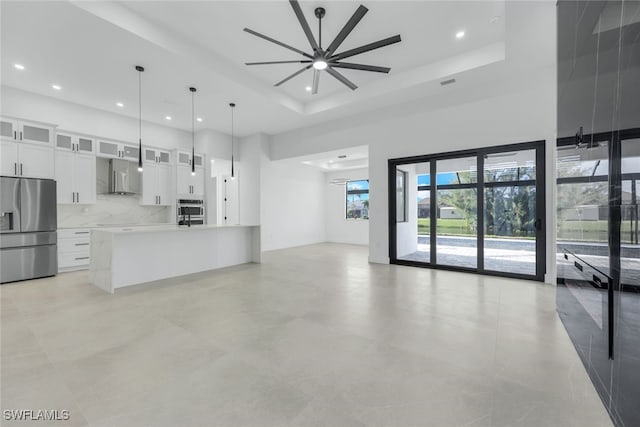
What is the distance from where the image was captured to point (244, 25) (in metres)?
3.93

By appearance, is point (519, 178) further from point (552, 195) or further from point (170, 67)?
point (170, 67)

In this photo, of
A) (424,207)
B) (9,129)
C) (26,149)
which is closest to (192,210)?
(26,149)

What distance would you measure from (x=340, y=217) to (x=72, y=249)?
8.00m

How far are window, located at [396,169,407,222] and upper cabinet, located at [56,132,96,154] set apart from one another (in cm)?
698

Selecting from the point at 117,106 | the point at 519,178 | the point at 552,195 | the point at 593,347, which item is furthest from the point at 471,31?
the point at 117,106

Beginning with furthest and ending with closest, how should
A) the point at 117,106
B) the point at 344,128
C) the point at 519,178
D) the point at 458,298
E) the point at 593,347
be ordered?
1. the point at 344,128
2. the point at 117,106
3. the point at 519,178
4. the point at 458,298
5. the point at 593,347

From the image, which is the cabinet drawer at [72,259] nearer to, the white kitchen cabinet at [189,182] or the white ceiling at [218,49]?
the white kitchen cabinet at [189,182]

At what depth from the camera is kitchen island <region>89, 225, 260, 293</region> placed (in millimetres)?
4348

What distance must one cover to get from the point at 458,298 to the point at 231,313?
311 cm

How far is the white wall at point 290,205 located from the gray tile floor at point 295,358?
4587 mm

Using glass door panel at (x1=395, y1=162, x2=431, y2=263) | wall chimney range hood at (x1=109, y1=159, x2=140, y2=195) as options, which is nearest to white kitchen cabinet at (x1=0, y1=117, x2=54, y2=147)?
wall chimney range hood at (x1=109, y1=159, x2=140, y2=195)

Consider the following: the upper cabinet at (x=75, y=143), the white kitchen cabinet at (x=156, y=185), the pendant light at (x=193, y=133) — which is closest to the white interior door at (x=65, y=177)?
the upper cabinet at (x=75, y=143)

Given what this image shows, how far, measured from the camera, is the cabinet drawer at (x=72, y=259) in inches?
213

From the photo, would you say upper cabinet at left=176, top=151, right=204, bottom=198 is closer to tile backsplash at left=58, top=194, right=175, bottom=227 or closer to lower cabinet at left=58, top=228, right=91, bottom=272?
tile backsplash at left=58, top=194, right=175, bottom=227
